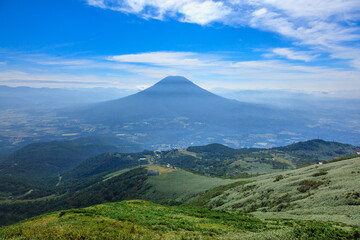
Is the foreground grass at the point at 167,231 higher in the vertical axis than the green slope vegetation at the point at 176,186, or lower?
higher

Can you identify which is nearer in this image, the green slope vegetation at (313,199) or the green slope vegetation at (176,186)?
the green slope vegetation at (313,199)

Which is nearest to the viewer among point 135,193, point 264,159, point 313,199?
point 313,199

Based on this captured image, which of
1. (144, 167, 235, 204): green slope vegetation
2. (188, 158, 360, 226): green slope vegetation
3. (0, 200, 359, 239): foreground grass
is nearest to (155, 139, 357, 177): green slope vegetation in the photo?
(144, 167, 235, 204): green slope vegetation

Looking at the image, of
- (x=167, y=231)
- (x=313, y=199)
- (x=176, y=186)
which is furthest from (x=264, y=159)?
(x=167, y=231)

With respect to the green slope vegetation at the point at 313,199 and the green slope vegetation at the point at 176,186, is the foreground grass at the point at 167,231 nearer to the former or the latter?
the green slope vegetation at the point at 313,199

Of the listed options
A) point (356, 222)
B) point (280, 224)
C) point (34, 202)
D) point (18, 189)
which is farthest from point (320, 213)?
point (18, 189)

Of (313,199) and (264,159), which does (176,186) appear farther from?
(264,159)

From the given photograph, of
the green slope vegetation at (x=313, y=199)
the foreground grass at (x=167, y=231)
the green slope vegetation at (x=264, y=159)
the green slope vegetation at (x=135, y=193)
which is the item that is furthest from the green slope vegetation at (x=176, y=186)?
the foreground grass at (x=167, y=231)

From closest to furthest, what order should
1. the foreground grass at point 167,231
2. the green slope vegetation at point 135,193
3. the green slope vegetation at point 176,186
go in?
the foreground grass at point 167,231, the green slope vegetation at point 176,186, the green slope vegetation at point 135,193

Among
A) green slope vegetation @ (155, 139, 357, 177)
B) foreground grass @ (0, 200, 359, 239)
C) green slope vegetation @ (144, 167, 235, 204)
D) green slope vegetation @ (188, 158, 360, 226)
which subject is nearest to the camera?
foreground grass @ (0, 200, 359, 239)

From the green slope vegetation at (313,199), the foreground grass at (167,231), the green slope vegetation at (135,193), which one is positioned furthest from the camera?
the green slope vegetation at (135,193)

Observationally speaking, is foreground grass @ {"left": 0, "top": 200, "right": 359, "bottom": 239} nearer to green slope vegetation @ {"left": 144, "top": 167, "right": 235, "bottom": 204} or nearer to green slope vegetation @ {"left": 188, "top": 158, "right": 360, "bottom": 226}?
green slope vegetation @ {"left": 188, "top": 158, "right": 360, "bottom": 226}
